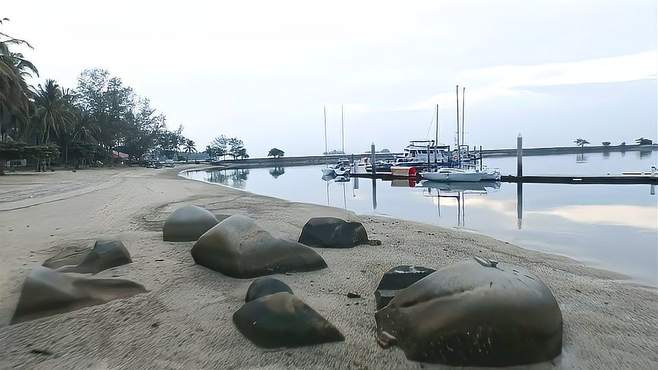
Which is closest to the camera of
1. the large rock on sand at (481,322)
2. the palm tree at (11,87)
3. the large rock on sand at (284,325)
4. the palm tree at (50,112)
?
the large rock on sand at (481,322)

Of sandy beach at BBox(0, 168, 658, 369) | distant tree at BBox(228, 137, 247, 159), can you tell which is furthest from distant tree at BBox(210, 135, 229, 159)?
sandy beach at BBox(0, 168, 658, 369)

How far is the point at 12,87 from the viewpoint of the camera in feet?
126

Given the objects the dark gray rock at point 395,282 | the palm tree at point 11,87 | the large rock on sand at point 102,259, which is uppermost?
the palm tree at point 11,87

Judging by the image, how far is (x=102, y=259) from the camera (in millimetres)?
7730

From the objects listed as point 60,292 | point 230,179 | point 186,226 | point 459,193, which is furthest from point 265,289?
point 230,179

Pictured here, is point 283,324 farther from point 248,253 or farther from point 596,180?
point 596,180

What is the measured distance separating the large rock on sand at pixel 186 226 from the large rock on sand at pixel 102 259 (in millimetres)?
1889

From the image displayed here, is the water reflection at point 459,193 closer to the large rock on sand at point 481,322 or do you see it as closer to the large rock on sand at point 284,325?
the large rock on sand at point 481,322

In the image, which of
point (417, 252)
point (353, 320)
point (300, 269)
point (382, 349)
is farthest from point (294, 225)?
point (382, 349)

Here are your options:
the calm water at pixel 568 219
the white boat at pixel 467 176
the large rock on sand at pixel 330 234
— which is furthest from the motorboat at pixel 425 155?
the large rock on sand at pixel 330 234

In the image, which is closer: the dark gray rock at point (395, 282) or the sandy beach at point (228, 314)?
the sandy beach at point (228, 314)

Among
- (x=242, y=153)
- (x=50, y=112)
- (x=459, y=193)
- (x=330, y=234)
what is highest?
(x=50, y=112)

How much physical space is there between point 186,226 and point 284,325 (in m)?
5.64

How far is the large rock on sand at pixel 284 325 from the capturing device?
5.05 metres
